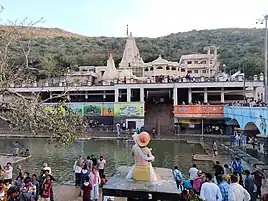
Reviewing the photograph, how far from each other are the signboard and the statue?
34.0 meters

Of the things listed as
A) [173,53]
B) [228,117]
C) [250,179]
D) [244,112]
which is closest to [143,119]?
[228,117]

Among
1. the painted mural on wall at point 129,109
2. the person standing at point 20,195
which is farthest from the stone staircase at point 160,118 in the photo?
the person standing at point 20,195

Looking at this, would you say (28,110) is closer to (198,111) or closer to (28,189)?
(28,189)

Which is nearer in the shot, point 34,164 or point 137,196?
point 137,196

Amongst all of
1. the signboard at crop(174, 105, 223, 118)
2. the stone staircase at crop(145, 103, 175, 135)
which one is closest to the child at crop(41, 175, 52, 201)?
the stone staircase at crop(145, 103, 175, 135)

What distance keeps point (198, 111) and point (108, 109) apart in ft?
38.9

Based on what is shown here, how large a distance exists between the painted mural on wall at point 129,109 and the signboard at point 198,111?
4.56m

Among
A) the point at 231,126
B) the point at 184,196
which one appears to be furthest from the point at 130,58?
the point at 184,196

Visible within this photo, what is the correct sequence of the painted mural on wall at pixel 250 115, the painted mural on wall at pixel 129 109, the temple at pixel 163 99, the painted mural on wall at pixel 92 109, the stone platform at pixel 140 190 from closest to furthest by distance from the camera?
1. the stone platform at pixel 140 190
2. the painted mural on wall at pixel 250 115
3. the temple at pixel 163 99
4. the painted mural on wall at pixel 129 109
5. the painted mural on wall at pixel 92 109

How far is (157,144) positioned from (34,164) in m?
13.5

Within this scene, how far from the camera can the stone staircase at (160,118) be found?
142 ft

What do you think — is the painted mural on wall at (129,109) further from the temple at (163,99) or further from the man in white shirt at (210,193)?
the man in white shirt at (210,193)

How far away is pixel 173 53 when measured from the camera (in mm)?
97500

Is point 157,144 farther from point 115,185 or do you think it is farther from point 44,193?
point 115,185
